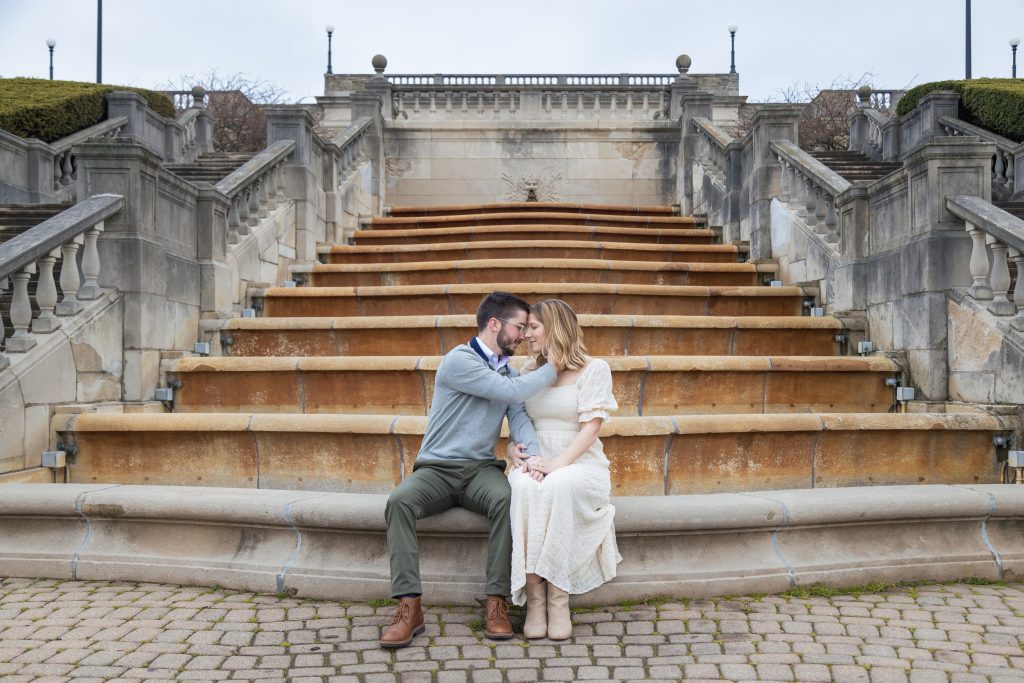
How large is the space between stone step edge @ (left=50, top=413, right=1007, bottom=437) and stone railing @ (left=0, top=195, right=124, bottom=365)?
0.71 m

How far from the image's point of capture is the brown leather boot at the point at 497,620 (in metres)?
3.36

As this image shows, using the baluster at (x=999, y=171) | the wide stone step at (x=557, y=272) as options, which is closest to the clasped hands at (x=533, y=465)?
the wide stone step at (x=557, y=272)

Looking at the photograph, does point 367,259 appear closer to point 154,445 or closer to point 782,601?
point 154,445

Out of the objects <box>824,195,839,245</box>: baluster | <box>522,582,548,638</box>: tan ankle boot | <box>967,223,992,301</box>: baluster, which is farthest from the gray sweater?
<box>824,195,839,245</box>: baluster

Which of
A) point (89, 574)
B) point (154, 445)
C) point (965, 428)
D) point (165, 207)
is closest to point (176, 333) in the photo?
point (165, 207)

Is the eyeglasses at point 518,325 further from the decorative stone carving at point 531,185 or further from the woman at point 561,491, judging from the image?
the decorative stone carving at point 531,185

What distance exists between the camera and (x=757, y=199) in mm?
9602

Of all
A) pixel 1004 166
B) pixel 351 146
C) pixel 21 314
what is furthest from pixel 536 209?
pixel 21 314

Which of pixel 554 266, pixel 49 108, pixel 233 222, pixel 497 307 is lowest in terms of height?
pixel 497 307

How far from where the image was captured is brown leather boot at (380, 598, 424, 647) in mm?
3252

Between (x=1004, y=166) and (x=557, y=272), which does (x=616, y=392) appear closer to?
(x=557, y=272)

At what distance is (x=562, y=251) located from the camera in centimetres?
959

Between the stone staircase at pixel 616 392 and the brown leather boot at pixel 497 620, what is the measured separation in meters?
1.62

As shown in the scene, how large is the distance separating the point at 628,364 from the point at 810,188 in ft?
13.4
